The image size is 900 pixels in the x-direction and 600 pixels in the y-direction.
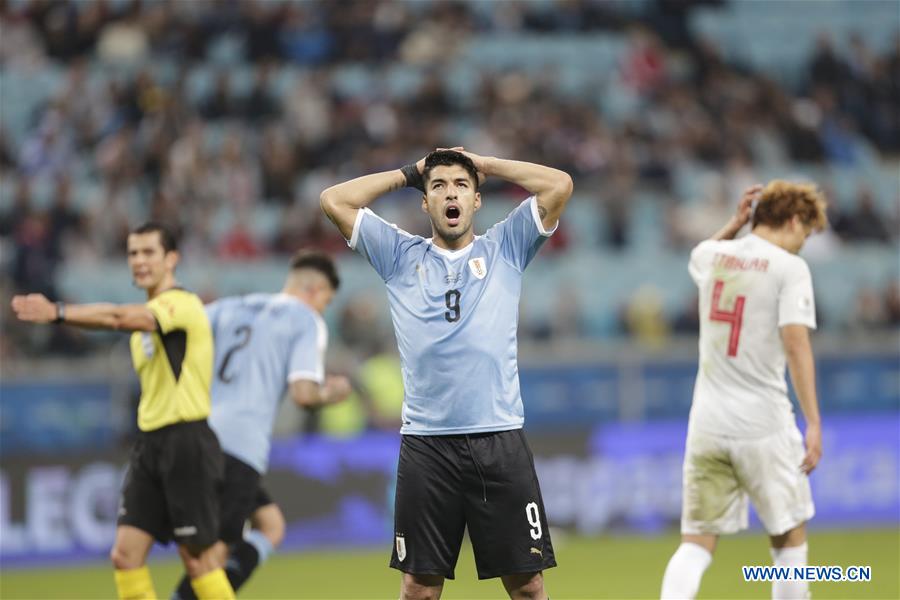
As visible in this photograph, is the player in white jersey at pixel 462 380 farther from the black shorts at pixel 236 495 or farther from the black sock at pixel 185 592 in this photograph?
the black shorts at pixel 236 495

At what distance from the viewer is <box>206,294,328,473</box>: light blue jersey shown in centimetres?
888

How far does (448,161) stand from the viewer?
256 inches

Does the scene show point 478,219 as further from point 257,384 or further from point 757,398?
point 757,398

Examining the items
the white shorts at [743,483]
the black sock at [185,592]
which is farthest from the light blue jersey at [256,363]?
the white shorts at [743,483]

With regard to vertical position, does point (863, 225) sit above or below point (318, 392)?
above

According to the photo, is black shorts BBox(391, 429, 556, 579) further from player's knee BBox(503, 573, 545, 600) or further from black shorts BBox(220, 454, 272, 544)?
black shorts BBox(220, 454, 272, 544)

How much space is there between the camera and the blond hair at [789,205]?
25.4 ft

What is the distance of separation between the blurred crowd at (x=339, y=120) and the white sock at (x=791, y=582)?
971cm

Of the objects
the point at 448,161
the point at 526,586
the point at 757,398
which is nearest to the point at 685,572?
the point at 757,398

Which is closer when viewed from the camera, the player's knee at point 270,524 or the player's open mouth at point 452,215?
the player's open mouth at point 452,215

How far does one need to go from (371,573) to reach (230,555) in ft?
10.9

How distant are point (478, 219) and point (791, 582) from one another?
1151cm

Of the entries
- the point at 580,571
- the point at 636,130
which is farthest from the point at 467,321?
the point at 636,130

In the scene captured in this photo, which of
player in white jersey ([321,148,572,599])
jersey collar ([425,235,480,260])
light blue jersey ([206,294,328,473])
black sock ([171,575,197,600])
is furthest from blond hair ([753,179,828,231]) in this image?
black sock ([171,575,197,600])
